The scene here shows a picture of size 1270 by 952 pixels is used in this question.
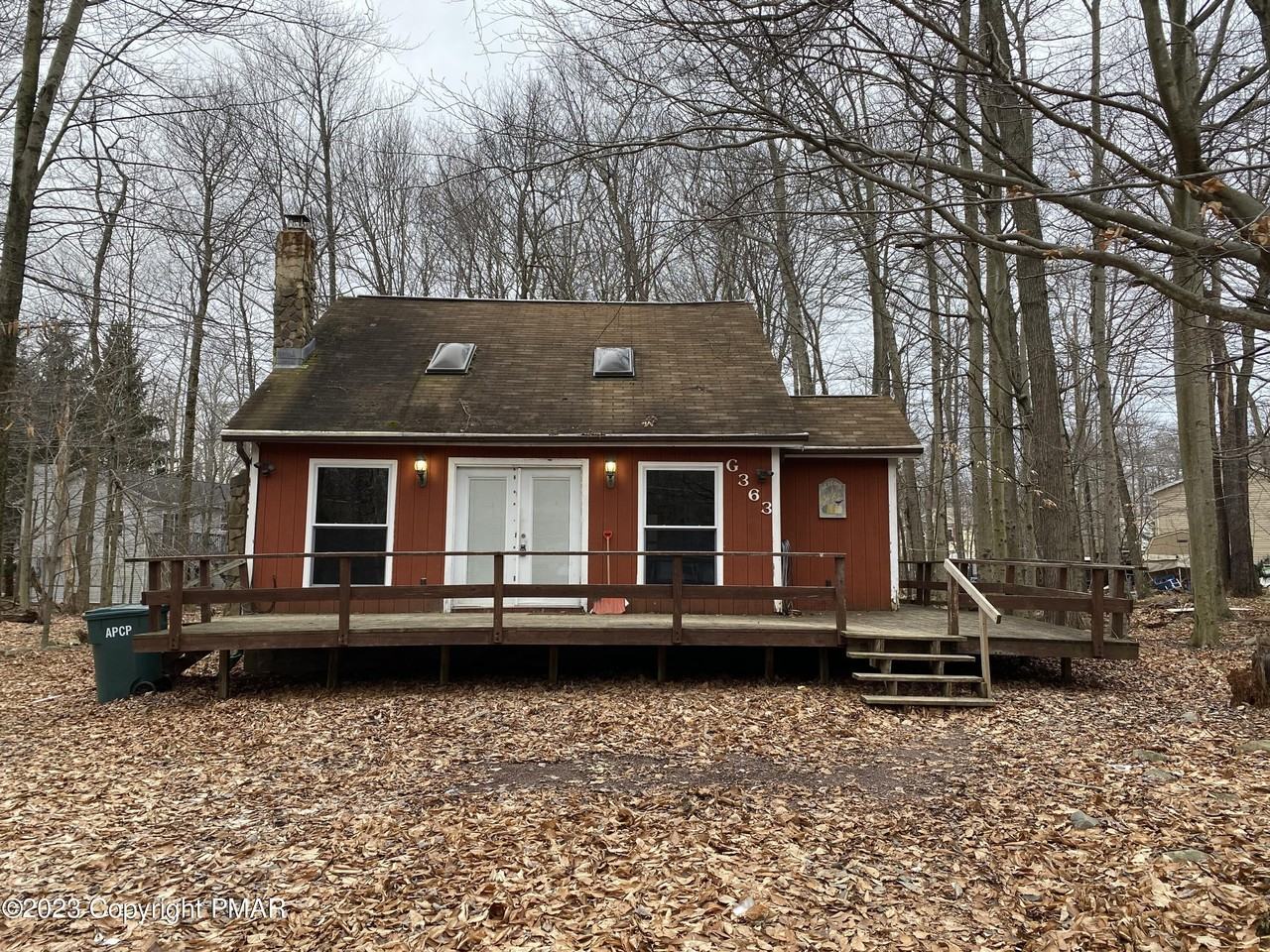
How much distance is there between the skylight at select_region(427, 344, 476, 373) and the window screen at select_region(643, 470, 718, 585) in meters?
3.47

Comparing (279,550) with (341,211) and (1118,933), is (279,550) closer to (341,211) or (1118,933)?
(1118,933)

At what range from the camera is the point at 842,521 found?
10797 millimetres

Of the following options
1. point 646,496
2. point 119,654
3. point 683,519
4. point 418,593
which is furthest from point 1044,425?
point 119,654

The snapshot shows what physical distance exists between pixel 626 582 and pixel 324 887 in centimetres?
617

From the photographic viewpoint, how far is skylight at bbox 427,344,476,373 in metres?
11.2

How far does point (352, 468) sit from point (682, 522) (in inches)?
171

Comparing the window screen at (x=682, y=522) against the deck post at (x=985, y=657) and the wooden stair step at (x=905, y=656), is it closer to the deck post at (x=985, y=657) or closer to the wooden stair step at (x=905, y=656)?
the wooden stair step at (x=905, y=656)

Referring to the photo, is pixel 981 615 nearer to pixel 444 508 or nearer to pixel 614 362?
pixel 614 362

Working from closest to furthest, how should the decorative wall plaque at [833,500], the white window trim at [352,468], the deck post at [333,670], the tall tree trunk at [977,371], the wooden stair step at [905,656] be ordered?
the wooden stair step at [905,656] < the deck post at [333,670] < the white window trim at [352,468] < the decorative wall plaque at [833,500] < the tall tree trunk at [977,371]

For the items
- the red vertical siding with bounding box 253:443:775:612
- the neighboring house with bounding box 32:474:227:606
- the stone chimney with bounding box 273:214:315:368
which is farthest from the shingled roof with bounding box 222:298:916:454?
the neighboring house with bounding box 32:474:227:606

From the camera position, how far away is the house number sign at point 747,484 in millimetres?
9922

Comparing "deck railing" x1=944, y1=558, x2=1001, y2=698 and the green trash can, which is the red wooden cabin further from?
the green trash can

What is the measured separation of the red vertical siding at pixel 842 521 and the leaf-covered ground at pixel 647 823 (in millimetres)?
3204

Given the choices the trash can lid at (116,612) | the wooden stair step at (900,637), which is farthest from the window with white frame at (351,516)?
the wooden stair step at (900,637)
